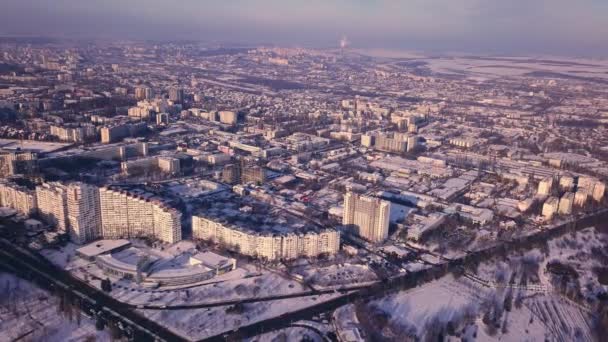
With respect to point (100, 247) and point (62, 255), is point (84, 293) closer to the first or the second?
point (100, 247)

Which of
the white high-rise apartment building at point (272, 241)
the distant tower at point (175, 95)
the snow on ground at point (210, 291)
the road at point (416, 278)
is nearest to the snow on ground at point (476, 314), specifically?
the road at point (416, 278)

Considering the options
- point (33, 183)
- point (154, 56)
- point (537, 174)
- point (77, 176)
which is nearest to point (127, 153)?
point (77, 176)

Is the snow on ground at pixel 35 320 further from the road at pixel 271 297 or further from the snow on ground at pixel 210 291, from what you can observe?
the snow on ground at pixel 210 291

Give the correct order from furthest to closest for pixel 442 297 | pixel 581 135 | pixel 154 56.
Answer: pixel 154 56
pixel 581 135
pixel 442 297

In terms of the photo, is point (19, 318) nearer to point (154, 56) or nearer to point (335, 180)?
point (335, 180)

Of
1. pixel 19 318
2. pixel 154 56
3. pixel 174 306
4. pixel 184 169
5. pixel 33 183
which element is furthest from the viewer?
pixel 154 56

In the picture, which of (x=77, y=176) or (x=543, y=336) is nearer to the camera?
(x=543, y=336)

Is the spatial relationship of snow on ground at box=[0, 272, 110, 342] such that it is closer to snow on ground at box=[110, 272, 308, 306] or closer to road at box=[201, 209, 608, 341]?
snow on ground at box=[110, 272, 308, 306]
